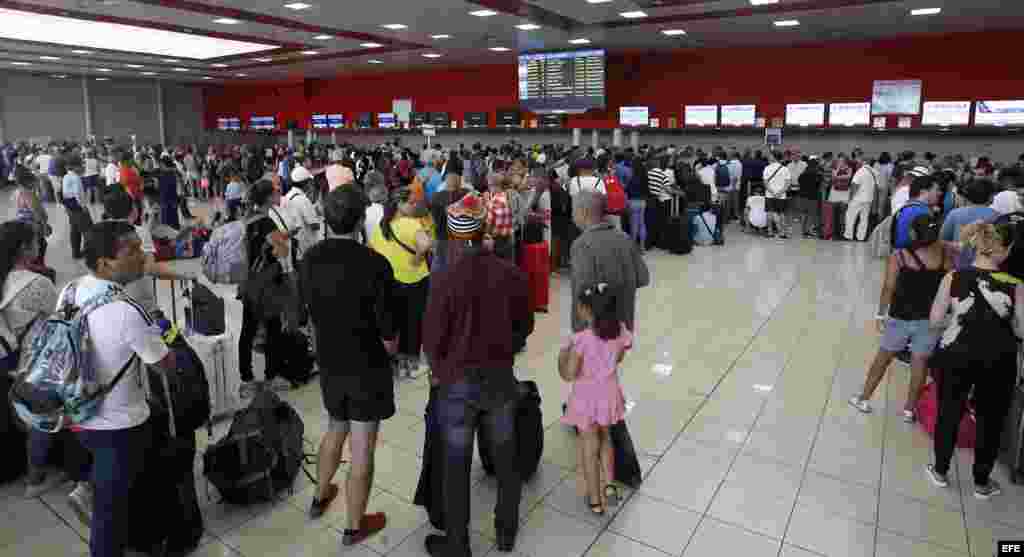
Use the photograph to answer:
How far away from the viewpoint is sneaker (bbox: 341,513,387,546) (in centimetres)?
285

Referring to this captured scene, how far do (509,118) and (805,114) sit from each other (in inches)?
284

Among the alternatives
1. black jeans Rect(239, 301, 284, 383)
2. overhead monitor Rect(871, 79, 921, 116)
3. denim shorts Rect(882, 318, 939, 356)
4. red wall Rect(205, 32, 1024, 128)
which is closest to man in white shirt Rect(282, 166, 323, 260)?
black jeans Rect(239, 301, 284, 383)

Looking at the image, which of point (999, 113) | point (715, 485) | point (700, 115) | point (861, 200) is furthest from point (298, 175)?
point (999, 113)

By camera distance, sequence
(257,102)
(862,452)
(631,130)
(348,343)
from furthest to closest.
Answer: (257,102)
(631,130)
(862,452)
(348,343)

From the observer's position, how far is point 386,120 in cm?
1991

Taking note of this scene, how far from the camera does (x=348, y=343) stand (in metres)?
2.63

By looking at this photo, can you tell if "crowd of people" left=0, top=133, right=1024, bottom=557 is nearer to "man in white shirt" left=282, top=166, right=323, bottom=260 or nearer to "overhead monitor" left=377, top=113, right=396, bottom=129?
"man in white shirt" left=282, top=166, right=323, bottom=260

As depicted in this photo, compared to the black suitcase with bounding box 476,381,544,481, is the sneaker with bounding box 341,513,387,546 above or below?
below

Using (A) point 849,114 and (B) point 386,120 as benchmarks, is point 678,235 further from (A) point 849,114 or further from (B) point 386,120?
(B) point 386,120

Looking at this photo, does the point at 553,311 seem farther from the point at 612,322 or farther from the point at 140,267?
the point at 140,267

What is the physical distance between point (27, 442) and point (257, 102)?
23164 millimetres

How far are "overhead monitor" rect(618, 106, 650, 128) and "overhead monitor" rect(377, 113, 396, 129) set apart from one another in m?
7.73

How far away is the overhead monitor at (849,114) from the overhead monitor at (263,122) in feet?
60.6

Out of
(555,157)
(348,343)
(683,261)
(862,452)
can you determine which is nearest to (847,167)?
(683,261)
